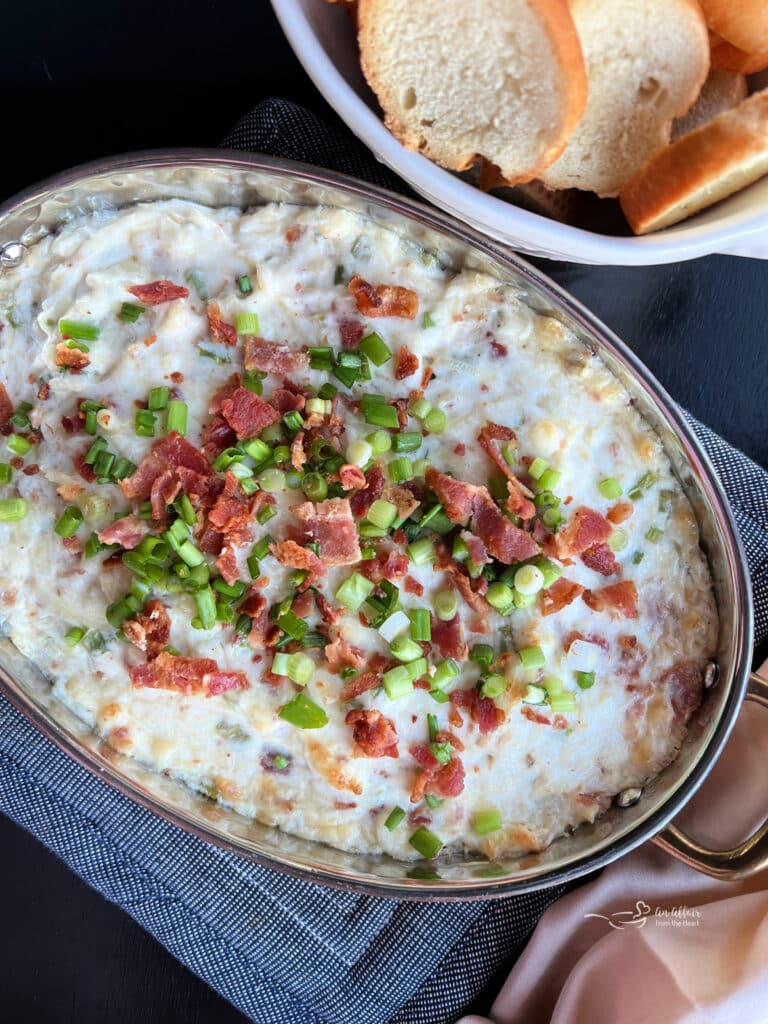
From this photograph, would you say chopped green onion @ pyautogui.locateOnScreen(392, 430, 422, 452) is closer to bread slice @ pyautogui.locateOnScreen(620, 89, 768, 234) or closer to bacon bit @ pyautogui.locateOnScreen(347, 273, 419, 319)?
bacon bit @ pyautogui.locateOnScreen(347, 273, 419, 319)

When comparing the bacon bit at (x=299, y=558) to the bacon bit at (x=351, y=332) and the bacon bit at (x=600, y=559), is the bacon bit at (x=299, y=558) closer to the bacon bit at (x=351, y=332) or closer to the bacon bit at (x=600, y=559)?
the bacon bit at (x=351, y=332)

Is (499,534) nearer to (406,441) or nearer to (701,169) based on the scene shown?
(406,441)

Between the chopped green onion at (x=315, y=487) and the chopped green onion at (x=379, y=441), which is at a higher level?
the chopped green onion at (x=379, y=441)

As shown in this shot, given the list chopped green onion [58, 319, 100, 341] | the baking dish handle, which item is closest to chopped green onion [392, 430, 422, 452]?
chopped green onion [58, 319, 100, 341]

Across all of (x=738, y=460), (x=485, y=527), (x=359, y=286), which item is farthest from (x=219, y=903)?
(x=738, y=460)

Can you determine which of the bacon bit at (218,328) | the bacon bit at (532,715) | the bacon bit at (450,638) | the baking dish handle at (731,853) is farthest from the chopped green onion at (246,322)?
the baking dish handle at (731,853)
